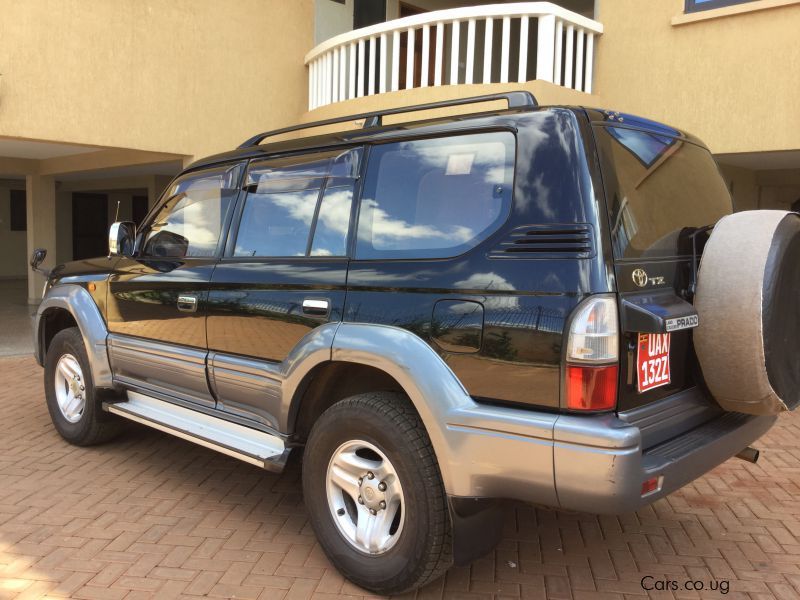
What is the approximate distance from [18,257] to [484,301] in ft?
65.0

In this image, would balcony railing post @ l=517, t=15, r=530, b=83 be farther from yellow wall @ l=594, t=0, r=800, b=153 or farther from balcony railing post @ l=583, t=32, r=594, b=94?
yellow wall @ l=594, t=0, r=800, b=153

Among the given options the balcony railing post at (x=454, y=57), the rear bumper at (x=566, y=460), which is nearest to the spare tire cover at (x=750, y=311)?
the rear bumper at (x=566, y=460)

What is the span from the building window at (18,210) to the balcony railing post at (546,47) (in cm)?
1667

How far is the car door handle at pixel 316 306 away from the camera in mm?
3039

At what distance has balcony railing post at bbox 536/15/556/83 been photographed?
732 cm

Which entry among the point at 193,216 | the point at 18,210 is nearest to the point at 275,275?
the point at 193,216

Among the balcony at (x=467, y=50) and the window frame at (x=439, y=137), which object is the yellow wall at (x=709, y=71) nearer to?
the balcony at (x=467, y=50)

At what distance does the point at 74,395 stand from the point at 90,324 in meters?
0.66

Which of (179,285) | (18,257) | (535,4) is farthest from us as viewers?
(18,257)

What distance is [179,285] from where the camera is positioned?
150 inches

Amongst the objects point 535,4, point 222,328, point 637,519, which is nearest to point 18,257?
point 535,4

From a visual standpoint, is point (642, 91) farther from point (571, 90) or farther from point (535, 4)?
point (535, 4)

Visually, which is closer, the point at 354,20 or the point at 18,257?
the point at 354,20

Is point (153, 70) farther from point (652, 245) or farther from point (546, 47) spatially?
point (652, 245)
